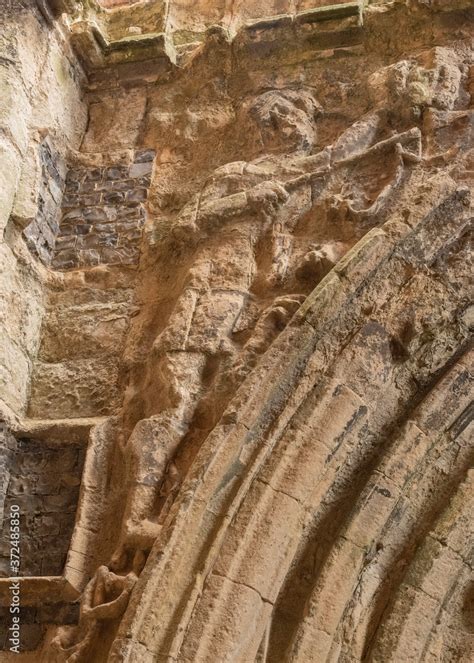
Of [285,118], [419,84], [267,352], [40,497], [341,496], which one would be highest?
[419,84]

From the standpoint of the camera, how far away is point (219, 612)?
8.37 feet

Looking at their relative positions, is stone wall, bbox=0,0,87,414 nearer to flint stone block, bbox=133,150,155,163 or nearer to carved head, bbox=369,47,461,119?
flint stone block, bbox=133,150,155,163

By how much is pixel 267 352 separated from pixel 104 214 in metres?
1.60

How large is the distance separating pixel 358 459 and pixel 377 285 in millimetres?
664

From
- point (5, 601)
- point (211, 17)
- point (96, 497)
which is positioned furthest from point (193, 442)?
point (211, 17)

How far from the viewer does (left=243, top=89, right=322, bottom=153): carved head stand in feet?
13.1

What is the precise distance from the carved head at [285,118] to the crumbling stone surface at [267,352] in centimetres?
1

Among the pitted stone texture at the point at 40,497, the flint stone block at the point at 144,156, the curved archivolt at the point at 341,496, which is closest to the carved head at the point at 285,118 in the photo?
the flint stone block at the point at 144,156

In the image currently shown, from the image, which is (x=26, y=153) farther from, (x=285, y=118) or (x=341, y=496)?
(x=341, y=496)

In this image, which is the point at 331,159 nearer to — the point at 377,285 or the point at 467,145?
the point at 467,145

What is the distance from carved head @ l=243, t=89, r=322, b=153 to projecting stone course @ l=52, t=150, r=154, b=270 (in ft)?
2.10

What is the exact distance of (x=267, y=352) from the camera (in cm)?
298

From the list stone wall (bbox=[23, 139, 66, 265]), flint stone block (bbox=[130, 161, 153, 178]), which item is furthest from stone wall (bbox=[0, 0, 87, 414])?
flint stone block (bbox=[130, 161, 153, 178])

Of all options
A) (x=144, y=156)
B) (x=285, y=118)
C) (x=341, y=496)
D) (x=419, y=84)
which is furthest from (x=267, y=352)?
(x=144, y=156)
